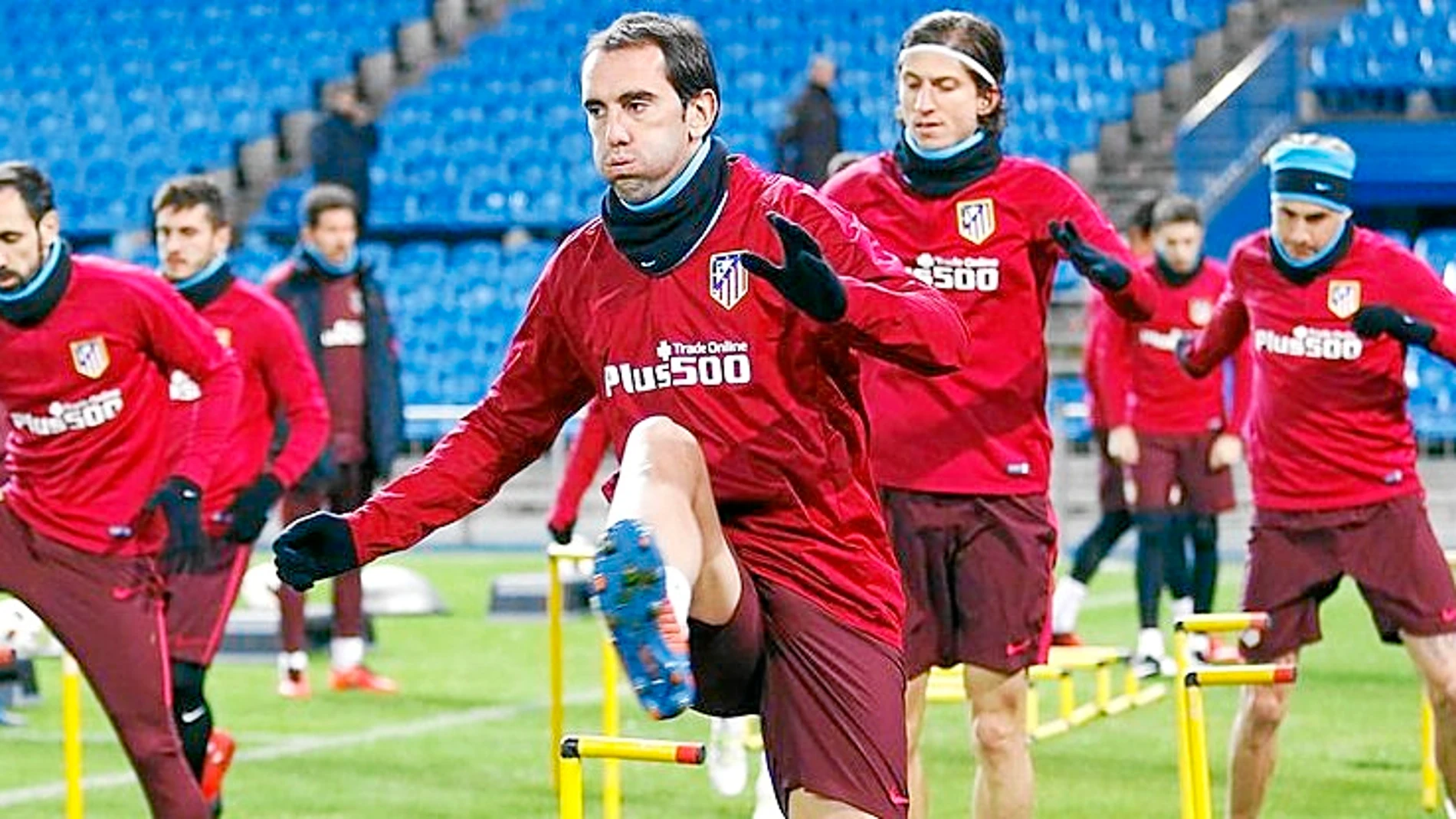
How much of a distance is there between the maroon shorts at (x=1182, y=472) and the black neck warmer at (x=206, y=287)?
5.99 m

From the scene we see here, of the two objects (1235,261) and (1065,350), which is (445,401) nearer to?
(1065,350)

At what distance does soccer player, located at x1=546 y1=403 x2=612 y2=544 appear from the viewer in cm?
1245

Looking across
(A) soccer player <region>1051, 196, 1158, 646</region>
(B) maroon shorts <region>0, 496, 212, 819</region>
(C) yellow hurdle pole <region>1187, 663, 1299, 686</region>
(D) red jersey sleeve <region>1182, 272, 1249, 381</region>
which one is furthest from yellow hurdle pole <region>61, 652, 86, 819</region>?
(A) soccer player <region>1051, 196, 1158, 646</region>

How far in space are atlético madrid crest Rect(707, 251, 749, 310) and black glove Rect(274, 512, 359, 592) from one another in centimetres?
93

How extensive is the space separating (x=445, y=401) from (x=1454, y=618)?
17728 millimetres

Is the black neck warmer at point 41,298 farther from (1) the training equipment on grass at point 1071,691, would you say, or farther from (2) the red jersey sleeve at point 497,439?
(1) the training equipment on grass at point 1071,691

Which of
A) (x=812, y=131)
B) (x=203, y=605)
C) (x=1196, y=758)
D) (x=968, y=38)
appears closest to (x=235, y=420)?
(x=203, y=605)

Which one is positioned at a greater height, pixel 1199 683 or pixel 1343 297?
pixel 1343 297

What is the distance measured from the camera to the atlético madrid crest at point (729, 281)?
6.16m

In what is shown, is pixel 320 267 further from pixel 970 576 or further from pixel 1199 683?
pixel 1199 683

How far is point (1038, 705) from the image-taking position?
14977 millimetres

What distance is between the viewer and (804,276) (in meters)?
5.66

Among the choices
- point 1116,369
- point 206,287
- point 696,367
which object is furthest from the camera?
point 1116,369

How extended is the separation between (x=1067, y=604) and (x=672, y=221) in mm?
10169
